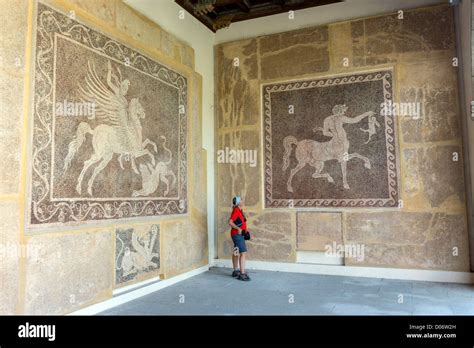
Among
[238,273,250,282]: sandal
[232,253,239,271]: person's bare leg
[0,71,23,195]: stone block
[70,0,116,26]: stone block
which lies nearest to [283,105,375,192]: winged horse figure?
[232,253,239,271]: person's bare leg

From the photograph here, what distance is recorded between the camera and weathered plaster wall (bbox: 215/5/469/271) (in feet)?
17.7

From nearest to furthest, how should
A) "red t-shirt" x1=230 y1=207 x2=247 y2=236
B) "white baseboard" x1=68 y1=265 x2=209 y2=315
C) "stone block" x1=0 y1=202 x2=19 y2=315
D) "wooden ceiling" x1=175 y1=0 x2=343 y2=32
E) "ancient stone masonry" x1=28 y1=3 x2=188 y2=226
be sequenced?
"stone block" x1=0 y1=202 x2=19 y2=315 < "ancient stone masonry" x1=28 y1=3 x2=188 y2=226 < "white baseboard" x1=68 y1=265 x2=209 y2=315 < "red t-shirt" x1=230 y1=207 x2=247 y2=236 < "wooden ceiling" x1=175 y1=0 x2=343 y2=32

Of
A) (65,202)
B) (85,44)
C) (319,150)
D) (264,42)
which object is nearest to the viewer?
Answer: (65,202)

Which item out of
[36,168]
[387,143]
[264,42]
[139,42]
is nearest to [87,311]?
[36,168]

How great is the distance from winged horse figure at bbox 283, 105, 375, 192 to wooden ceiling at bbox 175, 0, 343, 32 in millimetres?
1915

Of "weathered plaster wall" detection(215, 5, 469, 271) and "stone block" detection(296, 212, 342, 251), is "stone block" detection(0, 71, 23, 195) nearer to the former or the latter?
"weathered plaster wall" detection(215, 5, 469, 271)

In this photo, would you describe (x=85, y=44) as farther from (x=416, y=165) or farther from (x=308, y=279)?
(x=416, y=165)

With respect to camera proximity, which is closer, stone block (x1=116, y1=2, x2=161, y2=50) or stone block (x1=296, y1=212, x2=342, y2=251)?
stone block (x1=116, y1=2, x2=161, y2=50)

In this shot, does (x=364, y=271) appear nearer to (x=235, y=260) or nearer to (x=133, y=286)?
(x=235, y=260)

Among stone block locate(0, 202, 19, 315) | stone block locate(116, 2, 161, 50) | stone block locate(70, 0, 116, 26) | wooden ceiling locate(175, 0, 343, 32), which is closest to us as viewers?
stone block locate(0, 202, 19, 315)

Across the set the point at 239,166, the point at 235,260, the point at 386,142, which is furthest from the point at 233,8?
the point at 235,260

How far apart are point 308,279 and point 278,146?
2.22m

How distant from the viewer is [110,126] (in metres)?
4.37

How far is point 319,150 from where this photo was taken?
606cm
